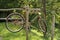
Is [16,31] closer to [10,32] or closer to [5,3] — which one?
[10,32]

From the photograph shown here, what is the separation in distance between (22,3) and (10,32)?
Result: 6.37ft

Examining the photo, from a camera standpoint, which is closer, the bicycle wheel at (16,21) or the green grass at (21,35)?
the bicycle wheel at (16,21)

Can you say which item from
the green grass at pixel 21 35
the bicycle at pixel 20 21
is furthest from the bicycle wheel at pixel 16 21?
the green grass at pixel 21 35

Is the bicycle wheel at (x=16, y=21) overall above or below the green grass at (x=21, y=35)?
above

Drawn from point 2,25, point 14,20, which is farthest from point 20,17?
point 2,25

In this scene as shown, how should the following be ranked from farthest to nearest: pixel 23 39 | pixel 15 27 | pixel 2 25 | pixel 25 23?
1. pixel 2 25
2. pixel 15 27
3. pixel 23 39
4. pixel 25 23

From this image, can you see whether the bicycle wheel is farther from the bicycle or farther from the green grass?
the green grass

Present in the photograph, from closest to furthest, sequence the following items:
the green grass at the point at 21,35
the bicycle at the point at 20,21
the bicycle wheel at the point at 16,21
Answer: the bicycle at the point at 20,21 < the bicycle wheel at the point at 16,21 < the green grass at the point at 21,35

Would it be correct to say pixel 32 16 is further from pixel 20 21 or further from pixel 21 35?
pixel 20 21

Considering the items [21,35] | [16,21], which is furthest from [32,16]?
[16,21]

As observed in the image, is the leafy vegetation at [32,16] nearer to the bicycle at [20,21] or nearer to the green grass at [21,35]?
the green grass at [21,35]

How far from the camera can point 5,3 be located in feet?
36.8

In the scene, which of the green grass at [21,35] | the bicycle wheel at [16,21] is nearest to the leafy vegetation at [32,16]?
the green grass at [21,35]

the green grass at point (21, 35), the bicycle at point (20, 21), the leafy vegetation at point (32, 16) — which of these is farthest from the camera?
the leafy vegetation at point (32, 16)
